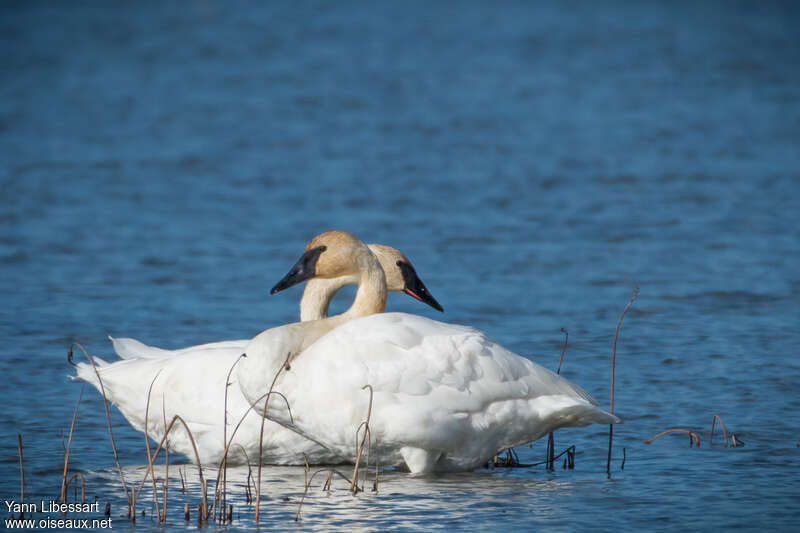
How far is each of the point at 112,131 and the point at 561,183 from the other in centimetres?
883

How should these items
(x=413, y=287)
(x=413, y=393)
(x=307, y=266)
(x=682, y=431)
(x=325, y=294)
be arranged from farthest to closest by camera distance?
(x=413, y=287) < (x=325, y=294) < (x=682, y=431) < (x=307, y=266) < (x=413, y=393)

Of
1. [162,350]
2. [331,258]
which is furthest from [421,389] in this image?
[162,350]

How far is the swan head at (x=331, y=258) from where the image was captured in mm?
7180

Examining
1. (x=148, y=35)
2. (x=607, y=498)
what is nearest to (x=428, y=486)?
(x=607, y=498)

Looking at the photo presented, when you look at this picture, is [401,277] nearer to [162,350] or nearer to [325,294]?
[325,294]

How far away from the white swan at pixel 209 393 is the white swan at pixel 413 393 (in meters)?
0.27

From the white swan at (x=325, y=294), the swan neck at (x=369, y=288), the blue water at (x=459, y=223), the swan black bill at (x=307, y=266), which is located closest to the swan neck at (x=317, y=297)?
the white swan at (x=325, y=294)

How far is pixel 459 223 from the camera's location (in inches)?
597

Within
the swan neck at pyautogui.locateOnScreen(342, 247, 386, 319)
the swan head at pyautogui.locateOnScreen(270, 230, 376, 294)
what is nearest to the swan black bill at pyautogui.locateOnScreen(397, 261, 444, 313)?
the swan neck at pyautogui.locateOnScreen(342, 247, 386, 319)

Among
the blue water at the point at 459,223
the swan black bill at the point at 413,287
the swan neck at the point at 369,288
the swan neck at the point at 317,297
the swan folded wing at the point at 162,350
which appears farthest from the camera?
the swan black bill at the point at 413,287

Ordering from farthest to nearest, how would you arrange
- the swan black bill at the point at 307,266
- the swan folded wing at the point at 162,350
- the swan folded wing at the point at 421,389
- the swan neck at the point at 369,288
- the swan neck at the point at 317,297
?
the swan neck at the point at 317,297
the swan folded wing at the point at 162,350
the swan neck at the point at 369,288
the swan black bill at the point at 307,266
the swan folded wing at the point at 421,389

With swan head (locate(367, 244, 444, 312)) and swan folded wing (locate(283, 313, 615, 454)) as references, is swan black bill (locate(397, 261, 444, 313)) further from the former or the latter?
swan folded wing (locate(283, 313, 615, 454))

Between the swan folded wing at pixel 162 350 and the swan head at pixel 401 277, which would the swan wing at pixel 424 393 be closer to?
the swan folded wing at pixel 162 350

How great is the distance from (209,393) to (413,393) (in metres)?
1.36
